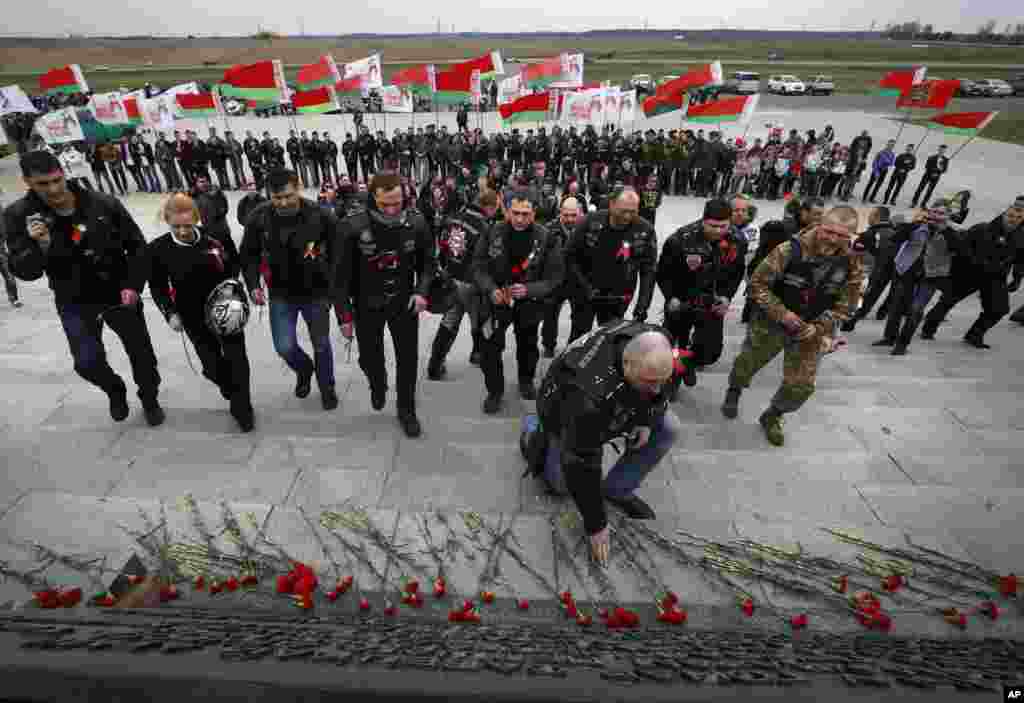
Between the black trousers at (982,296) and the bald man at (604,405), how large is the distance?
5.50m

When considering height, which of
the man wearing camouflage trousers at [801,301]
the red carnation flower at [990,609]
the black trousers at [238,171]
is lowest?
the black trousers at [238,171]

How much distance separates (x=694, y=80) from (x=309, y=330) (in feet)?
38.8

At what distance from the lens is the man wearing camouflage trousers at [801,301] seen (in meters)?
3.91

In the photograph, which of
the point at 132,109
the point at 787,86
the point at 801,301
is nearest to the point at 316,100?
the point at 132,109

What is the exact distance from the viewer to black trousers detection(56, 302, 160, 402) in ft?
12.8

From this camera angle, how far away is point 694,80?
12.3 metres

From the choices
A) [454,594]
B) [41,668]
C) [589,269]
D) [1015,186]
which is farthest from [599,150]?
[41,668]

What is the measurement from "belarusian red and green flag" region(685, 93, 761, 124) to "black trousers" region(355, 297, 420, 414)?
10874mm

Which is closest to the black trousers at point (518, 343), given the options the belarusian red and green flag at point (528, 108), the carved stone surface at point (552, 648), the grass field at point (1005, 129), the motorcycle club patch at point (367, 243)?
the motorcycle club patch at point (367, 243)

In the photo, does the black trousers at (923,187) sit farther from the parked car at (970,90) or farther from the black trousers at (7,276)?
the parked car at (970,90)

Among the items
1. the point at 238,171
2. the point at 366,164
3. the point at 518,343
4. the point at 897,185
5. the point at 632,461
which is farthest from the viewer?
the point at 366,164

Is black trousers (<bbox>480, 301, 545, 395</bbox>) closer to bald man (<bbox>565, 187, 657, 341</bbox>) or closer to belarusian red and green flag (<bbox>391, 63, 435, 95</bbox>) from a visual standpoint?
bald man (<bbox>565, 187, 657, 341</bbox>)

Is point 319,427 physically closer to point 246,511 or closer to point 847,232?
point 246,511

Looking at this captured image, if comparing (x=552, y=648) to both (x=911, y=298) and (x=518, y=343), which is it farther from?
(x=911, y=298)
